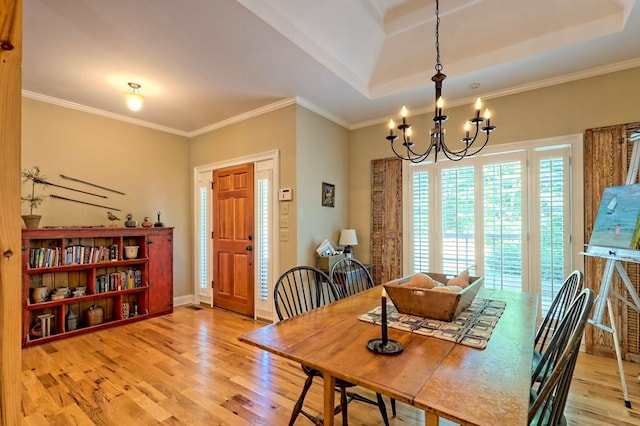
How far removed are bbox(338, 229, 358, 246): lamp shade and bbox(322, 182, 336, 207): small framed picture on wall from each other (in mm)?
432

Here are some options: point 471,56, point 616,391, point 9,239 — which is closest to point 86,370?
point 9,239

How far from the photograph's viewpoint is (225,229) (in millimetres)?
4496

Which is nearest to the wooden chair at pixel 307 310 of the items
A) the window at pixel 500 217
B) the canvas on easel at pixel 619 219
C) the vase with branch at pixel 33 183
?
the window at pixel 500 217

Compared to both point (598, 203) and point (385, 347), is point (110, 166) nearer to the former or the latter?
point (385, 347)

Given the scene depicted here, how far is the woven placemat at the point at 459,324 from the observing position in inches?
53.9

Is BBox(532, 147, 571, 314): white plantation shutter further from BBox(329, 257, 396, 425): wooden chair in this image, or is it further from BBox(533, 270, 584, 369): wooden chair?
BBox(329, 257, 396, 425): wooden chair

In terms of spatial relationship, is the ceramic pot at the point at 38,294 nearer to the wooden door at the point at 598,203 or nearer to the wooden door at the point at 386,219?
the wooden door at the point at 386,219

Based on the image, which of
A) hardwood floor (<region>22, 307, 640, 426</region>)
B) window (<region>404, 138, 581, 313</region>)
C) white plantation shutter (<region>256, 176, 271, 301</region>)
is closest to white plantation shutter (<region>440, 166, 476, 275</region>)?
window (<region>404, 138, 581, 313</region>)

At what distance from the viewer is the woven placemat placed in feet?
4.49

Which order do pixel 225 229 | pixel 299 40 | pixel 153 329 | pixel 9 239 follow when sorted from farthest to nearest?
pixel 225 229, pixel 153 329, pixel 299 40, pixel 9 239

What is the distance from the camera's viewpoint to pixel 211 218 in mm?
4730

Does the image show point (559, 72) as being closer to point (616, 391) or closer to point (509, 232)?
point (509, 232)

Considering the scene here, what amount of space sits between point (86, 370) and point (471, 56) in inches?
180

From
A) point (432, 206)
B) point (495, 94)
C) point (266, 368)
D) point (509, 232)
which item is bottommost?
point (266, 368)
